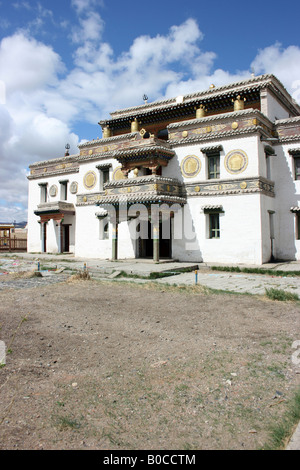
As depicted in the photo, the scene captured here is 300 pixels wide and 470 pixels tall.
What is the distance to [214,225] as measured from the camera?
60.6 ft

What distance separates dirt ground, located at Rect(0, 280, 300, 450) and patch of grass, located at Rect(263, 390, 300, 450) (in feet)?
0.23

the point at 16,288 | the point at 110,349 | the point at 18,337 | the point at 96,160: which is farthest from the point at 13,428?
the point at 96,160

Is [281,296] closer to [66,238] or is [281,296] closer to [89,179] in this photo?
[89,179]

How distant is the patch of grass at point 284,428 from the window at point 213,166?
16062 millimetres

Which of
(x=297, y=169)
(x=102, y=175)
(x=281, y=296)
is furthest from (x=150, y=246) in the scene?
(x=281, y=296)

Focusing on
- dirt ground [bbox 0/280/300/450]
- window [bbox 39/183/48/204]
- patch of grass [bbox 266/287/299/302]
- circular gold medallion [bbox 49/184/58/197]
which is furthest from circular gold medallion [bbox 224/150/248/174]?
window [bbox 39/183/48/204]

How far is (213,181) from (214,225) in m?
2.42

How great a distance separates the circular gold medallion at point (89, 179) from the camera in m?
23.0

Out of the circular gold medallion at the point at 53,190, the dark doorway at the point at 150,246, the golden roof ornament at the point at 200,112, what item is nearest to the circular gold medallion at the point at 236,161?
the golden roof ornament at the point at 200,112

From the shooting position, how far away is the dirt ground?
9.83ft

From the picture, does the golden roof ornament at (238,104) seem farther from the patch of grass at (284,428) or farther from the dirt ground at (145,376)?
the patch of grass at (284,428)

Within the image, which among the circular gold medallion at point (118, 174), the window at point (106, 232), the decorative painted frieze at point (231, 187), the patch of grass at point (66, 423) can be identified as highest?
the circular gold medallion at point (118, 174)

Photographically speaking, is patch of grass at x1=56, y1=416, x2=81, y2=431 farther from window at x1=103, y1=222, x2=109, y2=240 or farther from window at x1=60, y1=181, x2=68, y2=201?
window at x1=60, y1=181, x2=68, y2=201

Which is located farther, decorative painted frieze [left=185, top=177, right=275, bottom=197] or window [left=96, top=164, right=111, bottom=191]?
window [left=96, top=164, right=111, bottom=191]
